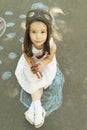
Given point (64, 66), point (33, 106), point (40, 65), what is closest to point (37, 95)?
point (33, 106)

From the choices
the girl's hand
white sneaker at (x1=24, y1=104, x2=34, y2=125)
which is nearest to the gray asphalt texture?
white sneaker at (x1=24, y1=104, x2=34, y2=125)

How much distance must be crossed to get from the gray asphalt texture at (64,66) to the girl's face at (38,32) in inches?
16.9

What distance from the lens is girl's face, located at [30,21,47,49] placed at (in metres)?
2.15

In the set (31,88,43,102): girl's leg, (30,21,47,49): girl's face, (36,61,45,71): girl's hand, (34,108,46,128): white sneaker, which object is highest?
(30,21,47,49): girl's face

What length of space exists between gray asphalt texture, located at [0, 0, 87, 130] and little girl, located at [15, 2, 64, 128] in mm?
80

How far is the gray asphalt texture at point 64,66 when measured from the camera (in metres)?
2.26

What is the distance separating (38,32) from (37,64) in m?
0.24

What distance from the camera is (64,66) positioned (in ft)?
8.63

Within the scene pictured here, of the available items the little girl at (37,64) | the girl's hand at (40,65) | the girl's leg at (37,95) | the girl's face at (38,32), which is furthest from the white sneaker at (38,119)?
the girl's face at (38,32)

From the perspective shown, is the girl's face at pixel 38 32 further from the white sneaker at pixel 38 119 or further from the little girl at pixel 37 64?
the white sneaker at pixel 38 119

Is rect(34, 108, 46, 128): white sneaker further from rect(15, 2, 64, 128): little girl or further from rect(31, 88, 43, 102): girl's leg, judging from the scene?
rect(31, 88, 43, 102): girl's leg

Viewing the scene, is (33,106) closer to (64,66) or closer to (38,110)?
(38,110)

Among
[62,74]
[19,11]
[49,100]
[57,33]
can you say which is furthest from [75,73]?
[19,11]

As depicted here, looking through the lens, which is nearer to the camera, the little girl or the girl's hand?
the little girl
